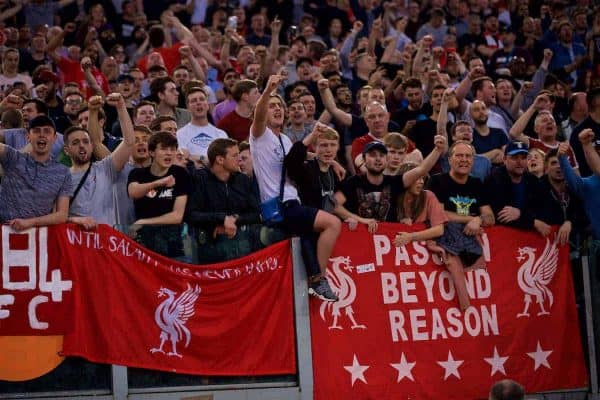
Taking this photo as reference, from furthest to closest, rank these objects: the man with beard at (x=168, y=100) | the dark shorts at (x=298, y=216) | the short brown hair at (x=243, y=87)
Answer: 1. the man with beard at (x=168, y=100)
2. the short brown hair at (x=243, y=87)
3. the dark shorts at (x=298, y=216)

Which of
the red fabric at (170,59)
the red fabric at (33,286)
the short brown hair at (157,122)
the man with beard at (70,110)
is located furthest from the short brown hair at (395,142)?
the red fabric at (170,59)

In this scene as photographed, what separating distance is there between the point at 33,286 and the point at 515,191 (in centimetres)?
512

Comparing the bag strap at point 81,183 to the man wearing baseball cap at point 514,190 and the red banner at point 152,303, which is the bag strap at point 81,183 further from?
the man wearing baseball cap at point 514,190

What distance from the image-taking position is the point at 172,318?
11.0 meters

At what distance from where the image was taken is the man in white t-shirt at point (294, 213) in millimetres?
11133

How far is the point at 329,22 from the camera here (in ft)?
73.0

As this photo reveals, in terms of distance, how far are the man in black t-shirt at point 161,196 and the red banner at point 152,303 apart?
0.16 meters

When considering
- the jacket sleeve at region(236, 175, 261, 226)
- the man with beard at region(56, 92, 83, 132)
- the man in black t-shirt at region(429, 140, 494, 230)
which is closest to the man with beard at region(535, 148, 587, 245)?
the man in black t-shirt at region(429, 140, 494, 230)

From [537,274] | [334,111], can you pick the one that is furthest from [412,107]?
[537,274]

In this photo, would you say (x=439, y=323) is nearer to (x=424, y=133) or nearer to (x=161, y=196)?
(x=161, y=196)

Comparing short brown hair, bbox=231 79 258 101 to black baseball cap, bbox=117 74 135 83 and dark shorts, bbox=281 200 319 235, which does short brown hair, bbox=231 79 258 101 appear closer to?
A: black baseball cap, bbox=117 74 135 83

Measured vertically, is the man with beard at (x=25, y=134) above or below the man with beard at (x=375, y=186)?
above

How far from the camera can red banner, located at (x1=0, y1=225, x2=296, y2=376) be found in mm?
10555

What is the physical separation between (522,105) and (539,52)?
4.34 metres
